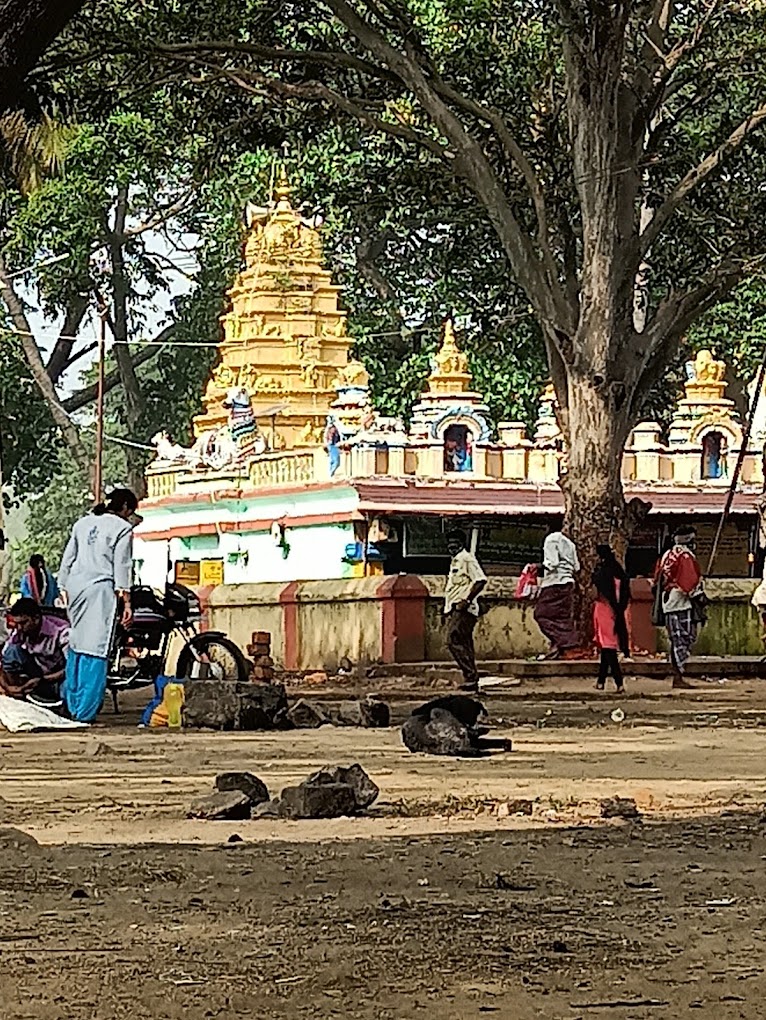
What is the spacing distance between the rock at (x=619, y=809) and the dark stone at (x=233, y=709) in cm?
595

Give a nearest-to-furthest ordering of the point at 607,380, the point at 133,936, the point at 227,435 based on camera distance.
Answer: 1. the point at 133,936
2. the point at 607,380
3. the point at 227,435

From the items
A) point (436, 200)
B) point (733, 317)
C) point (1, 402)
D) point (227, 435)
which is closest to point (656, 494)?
point (733, 317)

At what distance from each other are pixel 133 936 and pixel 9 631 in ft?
34.0

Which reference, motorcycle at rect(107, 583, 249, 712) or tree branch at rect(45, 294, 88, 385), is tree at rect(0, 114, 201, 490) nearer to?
tree branch at rect(45, 294, 88, 385)

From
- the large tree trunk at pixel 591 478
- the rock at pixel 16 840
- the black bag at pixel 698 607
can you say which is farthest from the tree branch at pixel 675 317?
the rock at pixel 16 840

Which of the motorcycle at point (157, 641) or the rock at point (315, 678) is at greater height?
the motorcycle at point (157, 641)

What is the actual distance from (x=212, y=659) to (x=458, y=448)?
19616 mm

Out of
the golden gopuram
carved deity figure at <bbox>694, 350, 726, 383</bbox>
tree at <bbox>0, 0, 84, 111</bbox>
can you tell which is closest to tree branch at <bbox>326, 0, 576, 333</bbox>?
tree at <bbox>0, 0, 84, 111</bbox>

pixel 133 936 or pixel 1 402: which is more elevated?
pixel 1 402

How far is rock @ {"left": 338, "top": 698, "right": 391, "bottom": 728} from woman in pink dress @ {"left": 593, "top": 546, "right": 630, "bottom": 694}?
3.96m

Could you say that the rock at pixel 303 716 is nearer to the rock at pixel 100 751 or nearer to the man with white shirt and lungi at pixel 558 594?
the rock at pixel 100 751

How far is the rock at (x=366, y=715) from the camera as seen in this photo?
1480 cm

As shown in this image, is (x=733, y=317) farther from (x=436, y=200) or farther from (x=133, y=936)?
(x=133, y=936)

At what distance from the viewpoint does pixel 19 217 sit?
1676 inches
